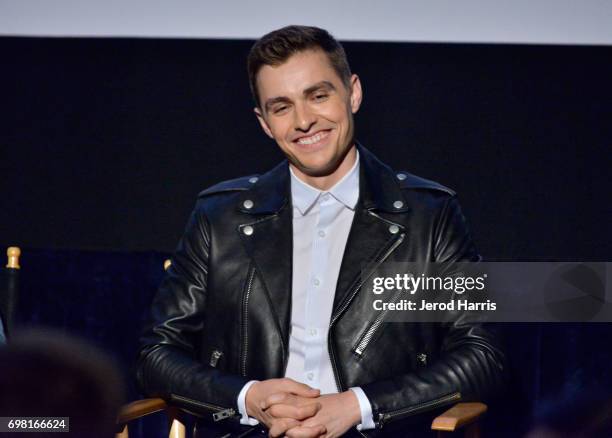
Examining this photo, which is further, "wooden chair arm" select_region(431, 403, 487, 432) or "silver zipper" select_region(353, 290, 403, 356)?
"silver zipper" select_region(353, 290, 403, 356)

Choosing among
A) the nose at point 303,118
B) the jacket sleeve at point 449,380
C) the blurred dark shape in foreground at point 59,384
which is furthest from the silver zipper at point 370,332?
the blurred dark shape in foreground at point 59,384

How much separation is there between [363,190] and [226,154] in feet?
3.30

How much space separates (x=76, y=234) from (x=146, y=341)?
106 centimetres

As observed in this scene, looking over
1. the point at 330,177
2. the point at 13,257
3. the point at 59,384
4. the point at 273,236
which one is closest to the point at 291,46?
the point at 330,177

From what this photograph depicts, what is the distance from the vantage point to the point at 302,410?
6.68 ft

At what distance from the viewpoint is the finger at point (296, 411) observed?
2.04 meters

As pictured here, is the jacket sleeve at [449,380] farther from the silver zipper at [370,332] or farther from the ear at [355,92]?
the ear at [355,92]

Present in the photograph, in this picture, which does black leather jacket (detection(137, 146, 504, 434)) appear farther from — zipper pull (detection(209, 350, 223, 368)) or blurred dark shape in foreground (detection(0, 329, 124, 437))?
blurred dark shape in foreground (detection(0, 329, 124, 437))

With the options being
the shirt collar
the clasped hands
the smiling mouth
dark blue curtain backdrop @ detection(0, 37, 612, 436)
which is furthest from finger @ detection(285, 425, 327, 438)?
dark blue curtain backdrop @ detection(0, 37, 612, 436)

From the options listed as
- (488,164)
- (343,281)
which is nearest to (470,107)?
(488,164)

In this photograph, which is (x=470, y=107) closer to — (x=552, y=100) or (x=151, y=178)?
(x=552, y=100)

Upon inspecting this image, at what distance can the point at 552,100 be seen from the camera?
3150 mm

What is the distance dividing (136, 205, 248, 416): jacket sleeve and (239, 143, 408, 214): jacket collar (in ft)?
0.54

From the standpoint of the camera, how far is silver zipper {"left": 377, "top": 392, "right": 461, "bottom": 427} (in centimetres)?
212
